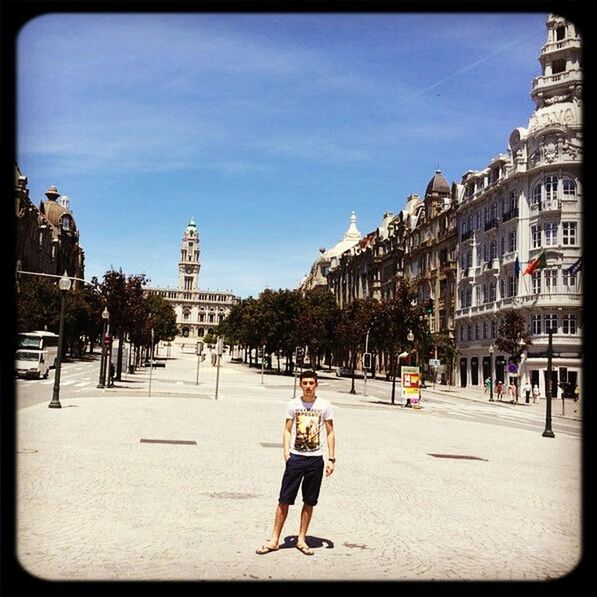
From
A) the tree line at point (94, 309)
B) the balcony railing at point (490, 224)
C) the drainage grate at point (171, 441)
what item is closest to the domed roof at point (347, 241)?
the tree line at point (94, 309)

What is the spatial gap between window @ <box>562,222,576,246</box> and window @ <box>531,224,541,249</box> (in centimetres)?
204

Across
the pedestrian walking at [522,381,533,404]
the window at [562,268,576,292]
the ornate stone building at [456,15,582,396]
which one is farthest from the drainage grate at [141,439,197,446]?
the window at [562,268,576,292]

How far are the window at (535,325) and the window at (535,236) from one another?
5.37m

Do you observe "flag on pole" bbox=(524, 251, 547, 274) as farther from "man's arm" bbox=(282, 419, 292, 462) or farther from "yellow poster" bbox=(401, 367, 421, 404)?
"man's arm" bbox=(282, 419, 292, 462)

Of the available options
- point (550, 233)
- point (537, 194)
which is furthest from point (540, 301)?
point (537, 194)

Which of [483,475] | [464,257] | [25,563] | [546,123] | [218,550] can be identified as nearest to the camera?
[25,563]

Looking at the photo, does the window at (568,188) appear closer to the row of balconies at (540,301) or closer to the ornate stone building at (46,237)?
the row of balconies at (540,301)

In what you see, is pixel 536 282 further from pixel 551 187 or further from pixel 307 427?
pixel 307 427

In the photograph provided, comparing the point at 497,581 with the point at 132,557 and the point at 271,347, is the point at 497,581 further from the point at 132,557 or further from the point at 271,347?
the point at 271,347

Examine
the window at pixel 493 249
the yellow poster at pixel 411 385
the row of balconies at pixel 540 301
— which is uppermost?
the window at pixel 493 249

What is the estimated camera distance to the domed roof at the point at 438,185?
80562mm

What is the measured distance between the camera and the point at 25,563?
259 inches
